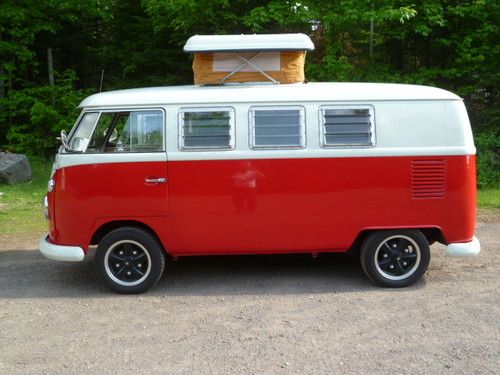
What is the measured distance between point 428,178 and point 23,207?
26.4 feet

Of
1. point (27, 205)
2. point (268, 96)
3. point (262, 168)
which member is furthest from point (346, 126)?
point (27, 205)

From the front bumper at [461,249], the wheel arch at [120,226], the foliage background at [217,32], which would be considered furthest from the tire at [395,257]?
the foliage background at [217,32]

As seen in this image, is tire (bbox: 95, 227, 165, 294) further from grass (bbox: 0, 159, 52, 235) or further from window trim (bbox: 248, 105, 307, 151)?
grass (bbox: 0, 159, 52, 235)

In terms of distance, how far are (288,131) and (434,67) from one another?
9.86 m

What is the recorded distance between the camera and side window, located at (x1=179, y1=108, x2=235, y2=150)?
6.07 metres

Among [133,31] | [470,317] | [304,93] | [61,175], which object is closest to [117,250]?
[61,175]

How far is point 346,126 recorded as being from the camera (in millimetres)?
6090

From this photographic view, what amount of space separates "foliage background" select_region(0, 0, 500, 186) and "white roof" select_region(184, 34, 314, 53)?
6.42 meters

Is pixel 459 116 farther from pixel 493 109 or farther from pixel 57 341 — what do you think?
pixel 493 109

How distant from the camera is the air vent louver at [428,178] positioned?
6043 millimetres

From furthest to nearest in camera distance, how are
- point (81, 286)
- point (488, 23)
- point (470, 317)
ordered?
point (488, 23)
point (81, 286)
point (470, 317)

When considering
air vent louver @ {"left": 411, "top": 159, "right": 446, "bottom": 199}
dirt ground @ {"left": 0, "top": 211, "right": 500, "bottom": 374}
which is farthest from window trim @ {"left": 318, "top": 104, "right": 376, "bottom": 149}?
dirt ground @ {"left": 0, "top": 211, "right": 500, "bottom": 374}

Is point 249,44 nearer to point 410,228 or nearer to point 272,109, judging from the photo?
point 272,109

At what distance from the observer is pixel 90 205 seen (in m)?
6.05
